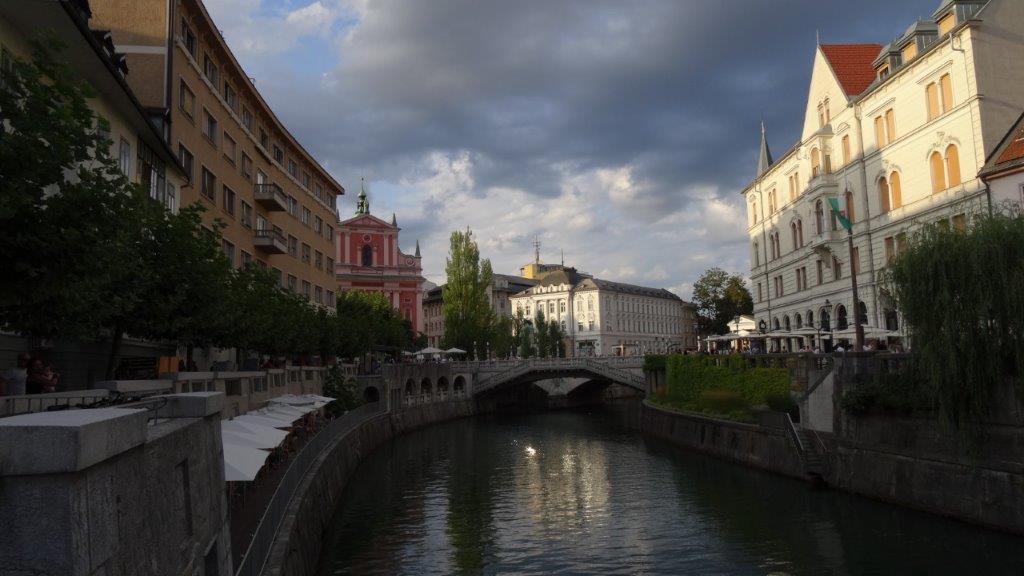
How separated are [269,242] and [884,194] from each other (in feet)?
118

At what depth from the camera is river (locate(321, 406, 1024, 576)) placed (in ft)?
66.5

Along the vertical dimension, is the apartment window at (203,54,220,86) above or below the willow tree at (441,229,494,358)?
above

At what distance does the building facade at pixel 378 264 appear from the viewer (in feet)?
307

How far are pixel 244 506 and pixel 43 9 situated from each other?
462 inches

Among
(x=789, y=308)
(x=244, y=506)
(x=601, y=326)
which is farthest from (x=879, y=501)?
Answer: (x=601, y=326)

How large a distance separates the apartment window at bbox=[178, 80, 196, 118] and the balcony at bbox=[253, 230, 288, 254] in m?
10.4

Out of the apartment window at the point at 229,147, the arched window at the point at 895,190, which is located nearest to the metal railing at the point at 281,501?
the apartment window at the point at 229,147

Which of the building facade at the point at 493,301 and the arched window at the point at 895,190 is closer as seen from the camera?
the arched window at the point at 895,190

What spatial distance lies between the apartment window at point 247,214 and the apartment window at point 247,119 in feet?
14.9

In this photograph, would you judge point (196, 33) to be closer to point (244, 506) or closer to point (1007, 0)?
point (244, 506)

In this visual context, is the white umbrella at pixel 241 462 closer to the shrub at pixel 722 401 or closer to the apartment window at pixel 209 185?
the apartment window at pixel 209 185

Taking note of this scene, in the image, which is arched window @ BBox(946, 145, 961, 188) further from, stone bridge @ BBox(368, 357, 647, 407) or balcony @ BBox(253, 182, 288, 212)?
balcony @ BBox(253, 182, 288, 212)

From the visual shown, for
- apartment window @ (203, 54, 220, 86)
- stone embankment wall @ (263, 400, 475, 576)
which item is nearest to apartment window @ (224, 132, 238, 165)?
apartment window @ (203, 54, 220, 86)

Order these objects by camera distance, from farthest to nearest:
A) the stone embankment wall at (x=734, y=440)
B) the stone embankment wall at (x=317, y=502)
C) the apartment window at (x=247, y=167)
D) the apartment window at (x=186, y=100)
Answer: the apartment window at (x=247, y=167)
the apartment window at (x=186, y=100)
the stone embankment wall at (x=734, y=440)
the stone embankment wall at (x=317, y=502)
